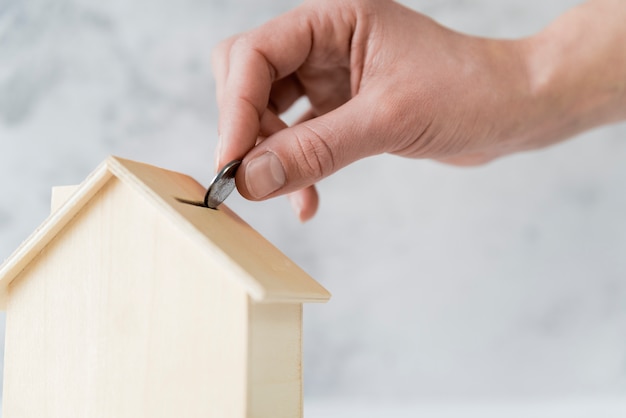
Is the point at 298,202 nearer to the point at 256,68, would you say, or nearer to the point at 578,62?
the point at 256,68

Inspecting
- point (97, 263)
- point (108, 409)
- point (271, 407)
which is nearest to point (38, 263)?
point (97, 263)

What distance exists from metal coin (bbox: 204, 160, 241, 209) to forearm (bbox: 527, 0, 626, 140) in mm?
604

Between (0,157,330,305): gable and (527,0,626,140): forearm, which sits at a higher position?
(527,0,626,140): forearm

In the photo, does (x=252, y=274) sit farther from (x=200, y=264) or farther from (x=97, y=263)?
(x=97, y=263)

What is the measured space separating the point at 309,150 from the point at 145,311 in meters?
0.33

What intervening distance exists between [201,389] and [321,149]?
0.38 meters

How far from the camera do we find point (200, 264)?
2.41 feet

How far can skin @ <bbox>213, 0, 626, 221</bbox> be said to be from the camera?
0.97 metres

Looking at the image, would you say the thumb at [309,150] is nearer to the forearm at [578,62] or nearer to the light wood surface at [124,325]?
the light wood surface at [124,325]

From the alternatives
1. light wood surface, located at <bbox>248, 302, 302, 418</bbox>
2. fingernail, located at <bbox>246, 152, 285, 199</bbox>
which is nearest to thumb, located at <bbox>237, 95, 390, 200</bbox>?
fingernail, located at <bbox>246, 152, 285, 199</bbox>

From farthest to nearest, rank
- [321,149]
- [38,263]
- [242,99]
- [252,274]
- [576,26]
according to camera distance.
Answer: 1. [576,26]
2. [242,99]
3. [321,149]
4. [38,263]
5. [252,274]

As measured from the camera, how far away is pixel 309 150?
94 cm

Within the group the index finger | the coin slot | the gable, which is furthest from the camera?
the index finger

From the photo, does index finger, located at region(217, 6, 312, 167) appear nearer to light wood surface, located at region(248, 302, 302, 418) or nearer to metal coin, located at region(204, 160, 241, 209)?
metal coin, located at region(204, 160, 241, 209)
